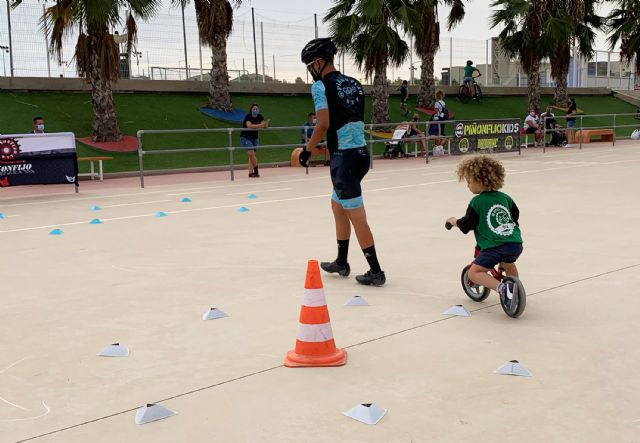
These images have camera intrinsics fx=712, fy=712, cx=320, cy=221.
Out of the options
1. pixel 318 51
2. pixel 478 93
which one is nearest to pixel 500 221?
pixel 318 51

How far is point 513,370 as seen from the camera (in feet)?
11.2

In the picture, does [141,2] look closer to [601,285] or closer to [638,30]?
[601,285]

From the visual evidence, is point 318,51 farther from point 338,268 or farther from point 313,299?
point 313,299

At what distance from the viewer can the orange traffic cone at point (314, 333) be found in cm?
359

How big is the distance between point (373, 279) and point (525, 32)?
25.1m

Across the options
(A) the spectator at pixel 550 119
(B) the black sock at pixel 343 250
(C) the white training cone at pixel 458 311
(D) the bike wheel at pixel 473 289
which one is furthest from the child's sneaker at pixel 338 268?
(A) the spectator at pixel 550 119

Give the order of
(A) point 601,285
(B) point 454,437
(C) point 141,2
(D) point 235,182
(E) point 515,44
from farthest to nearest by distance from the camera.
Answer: (E) point 515,44, (C) point 141,2, (D) point 235,182, (A) point 601,285, (B) point 454,437

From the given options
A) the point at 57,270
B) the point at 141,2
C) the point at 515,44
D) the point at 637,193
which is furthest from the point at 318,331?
the point at 515,44

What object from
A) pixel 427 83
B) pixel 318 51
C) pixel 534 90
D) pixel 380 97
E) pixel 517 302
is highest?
pixel 427 83

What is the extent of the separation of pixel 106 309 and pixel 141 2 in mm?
13918

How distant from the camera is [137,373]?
3.54 meters

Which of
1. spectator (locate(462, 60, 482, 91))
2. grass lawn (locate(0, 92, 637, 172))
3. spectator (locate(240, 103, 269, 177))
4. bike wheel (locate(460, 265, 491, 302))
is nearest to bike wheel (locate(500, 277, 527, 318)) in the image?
bike wheel (locate(460, 265, 491, 302))

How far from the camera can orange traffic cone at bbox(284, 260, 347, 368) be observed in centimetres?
359

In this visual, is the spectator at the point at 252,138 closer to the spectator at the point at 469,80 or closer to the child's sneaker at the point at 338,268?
the child's sneaker at the point at 338,268
